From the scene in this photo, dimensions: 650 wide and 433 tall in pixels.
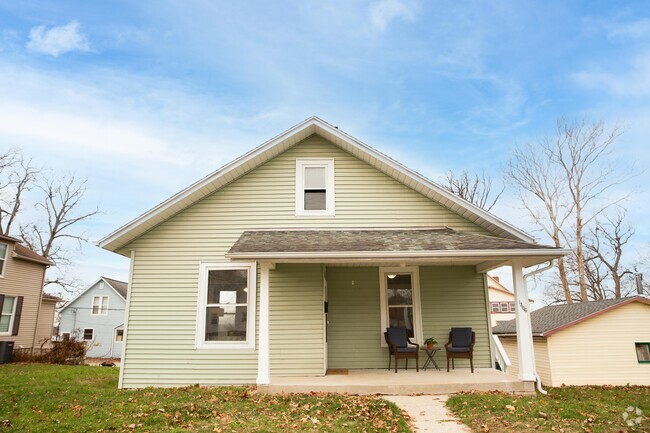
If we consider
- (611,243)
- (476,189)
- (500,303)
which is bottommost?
(500,303)

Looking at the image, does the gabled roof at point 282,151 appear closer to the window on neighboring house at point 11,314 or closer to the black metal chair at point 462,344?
the black metal chair at point 462,344

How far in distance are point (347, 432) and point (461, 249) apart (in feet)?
12.4

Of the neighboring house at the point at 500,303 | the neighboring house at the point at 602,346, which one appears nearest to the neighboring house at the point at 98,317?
the neighboring house at the point at 602,346

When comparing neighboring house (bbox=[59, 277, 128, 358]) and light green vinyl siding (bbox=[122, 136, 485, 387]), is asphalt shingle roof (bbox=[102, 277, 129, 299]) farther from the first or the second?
light green vinyl siding (bbox=[122, 136, 485, 387])

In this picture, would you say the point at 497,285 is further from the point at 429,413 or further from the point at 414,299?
the point at 429,413

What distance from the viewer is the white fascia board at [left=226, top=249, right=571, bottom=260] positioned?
7.73m

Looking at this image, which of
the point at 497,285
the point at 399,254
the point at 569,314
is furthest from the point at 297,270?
the point at 497,285

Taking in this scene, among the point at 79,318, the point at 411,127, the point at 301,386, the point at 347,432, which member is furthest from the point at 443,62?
the point at 79,318

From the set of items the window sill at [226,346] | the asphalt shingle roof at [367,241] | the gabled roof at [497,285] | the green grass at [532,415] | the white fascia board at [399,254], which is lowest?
Result: the green grass at [532,415]

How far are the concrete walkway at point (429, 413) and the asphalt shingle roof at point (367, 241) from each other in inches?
96.8

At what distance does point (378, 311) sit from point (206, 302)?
12.3 feet

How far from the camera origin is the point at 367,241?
8.70 m

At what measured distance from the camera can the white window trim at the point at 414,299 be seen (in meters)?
10.0

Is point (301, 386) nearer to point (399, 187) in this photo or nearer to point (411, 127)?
point (399, 187)
